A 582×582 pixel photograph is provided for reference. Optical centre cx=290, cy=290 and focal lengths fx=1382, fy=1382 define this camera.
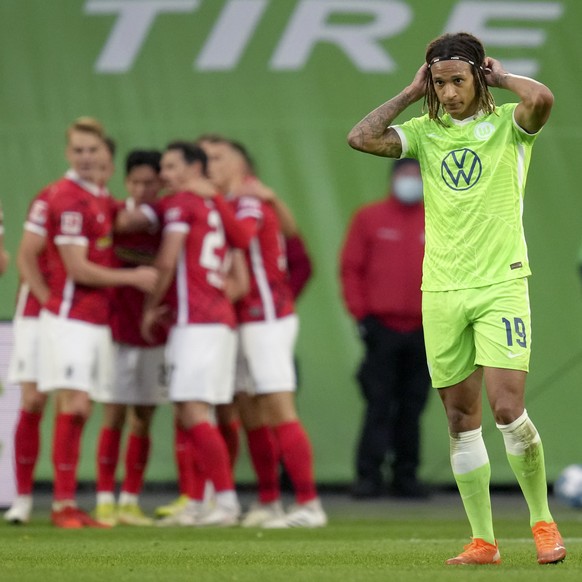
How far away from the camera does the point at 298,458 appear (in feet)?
25.9

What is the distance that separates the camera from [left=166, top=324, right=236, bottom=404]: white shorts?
7.77 meters

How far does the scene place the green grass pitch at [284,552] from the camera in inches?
189

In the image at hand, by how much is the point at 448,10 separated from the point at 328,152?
146cm

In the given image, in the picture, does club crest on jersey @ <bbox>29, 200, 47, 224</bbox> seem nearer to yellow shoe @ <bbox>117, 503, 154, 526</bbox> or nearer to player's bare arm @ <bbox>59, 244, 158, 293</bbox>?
player's bare arm @ <bbox>59, 244, 158, 293</bbox>

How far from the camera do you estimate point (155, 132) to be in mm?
10711

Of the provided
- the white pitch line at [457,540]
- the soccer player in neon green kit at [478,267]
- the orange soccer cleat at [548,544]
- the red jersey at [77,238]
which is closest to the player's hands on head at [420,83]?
the soccer player in neon green kit at [478,267]

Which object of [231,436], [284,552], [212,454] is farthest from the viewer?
[231,436]

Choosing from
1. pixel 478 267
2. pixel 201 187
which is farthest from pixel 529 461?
pixel 201 187

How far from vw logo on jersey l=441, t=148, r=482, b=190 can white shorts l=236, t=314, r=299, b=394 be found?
2.94 m

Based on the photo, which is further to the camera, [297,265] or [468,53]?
[297,265]

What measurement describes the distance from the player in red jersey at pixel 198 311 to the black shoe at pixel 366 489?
2169 mm

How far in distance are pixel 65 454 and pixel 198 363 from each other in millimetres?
908

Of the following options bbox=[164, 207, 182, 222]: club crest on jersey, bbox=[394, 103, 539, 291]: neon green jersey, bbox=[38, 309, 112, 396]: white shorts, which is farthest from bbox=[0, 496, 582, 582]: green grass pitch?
bbox=[164, 207, 182, 222]: club crest on jersey

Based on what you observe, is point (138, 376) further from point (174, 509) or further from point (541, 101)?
point (541, 101)
